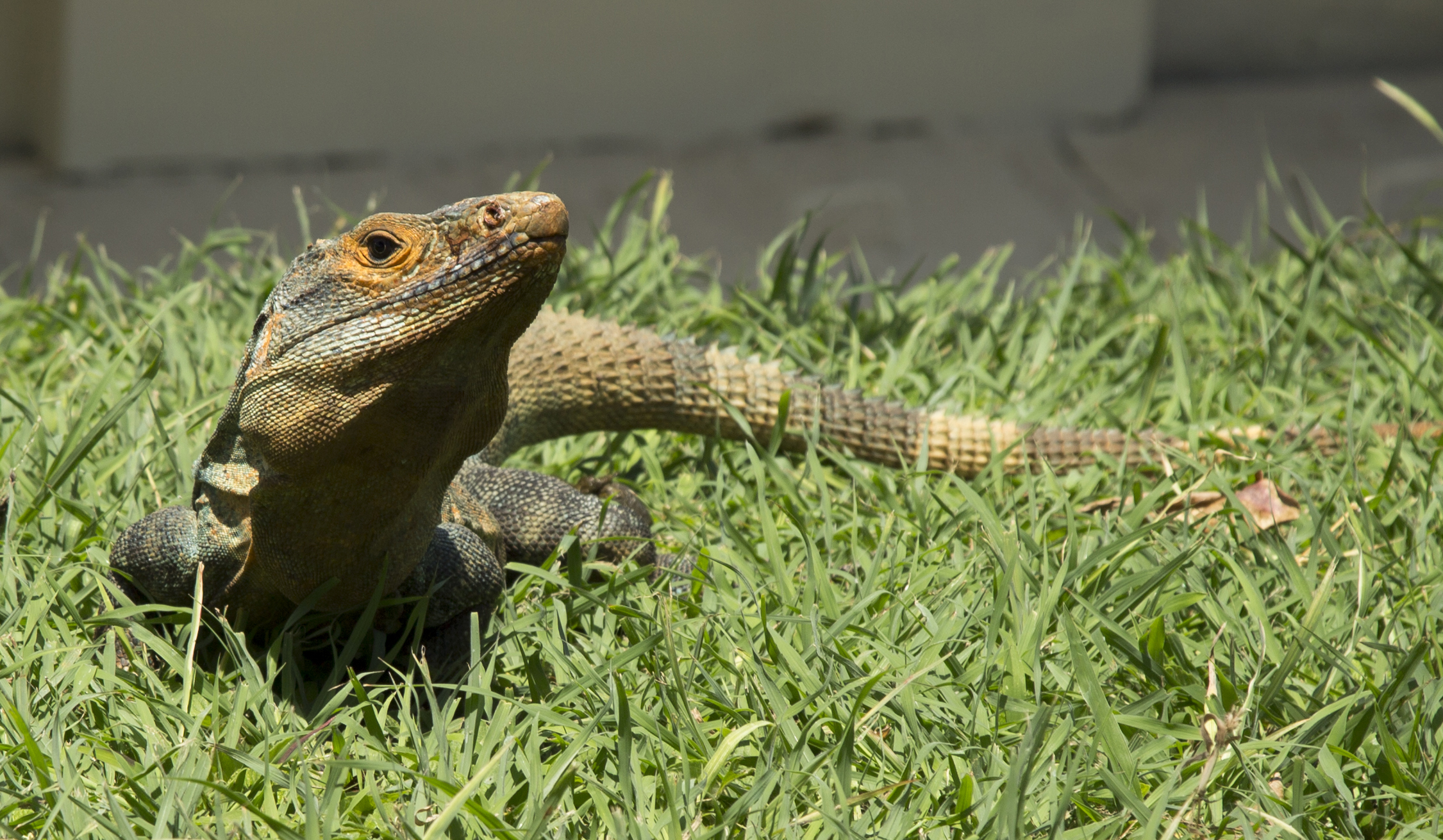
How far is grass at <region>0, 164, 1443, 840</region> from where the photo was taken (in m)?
2.02

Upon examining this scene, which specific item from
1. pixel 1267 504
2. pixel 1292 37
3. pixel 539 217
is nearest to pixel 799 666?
pixel 539 217

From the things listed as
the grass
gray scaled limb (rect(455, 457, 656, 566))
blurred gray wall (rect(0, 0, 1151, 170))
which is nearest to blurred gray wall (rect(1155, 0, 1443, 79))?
blurred gray wall (rect(0, 0, 1151, 170))

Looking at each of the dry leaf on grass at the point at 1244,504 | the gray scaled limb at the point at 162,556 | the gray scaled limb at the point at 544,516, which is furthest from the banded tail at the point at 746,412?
the gray scaled limb at the point at 162,556

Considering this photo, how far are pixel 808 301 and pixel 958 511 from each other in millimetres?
1730

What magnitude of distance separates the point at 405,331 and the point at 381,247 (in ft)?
0.59

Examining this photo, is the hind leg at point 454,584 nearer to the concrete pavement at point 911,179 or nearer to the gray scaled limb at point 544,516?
the gray scaled limb at point 544,516

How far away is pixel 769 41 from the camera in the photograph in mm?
6660

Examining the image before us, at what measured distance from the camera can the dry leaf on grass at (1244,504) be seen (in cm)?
303

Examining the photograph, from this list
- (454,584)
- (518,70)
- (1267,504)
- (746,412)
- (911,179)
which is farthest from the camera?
(911,179)

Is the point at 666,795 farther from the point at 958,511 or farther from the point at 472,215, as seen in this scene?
the point at 958,511

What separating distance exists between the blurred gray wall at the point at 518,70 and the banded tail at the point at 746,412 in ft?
10.6

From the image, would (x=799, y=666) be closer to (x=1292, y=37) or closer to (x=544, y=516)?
(x=544, y=516)

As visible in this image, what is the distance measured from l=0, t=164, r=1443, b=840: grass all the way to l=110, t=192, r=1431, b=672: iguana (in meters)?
0.14

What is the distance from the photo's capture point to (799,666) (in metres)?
2.27
